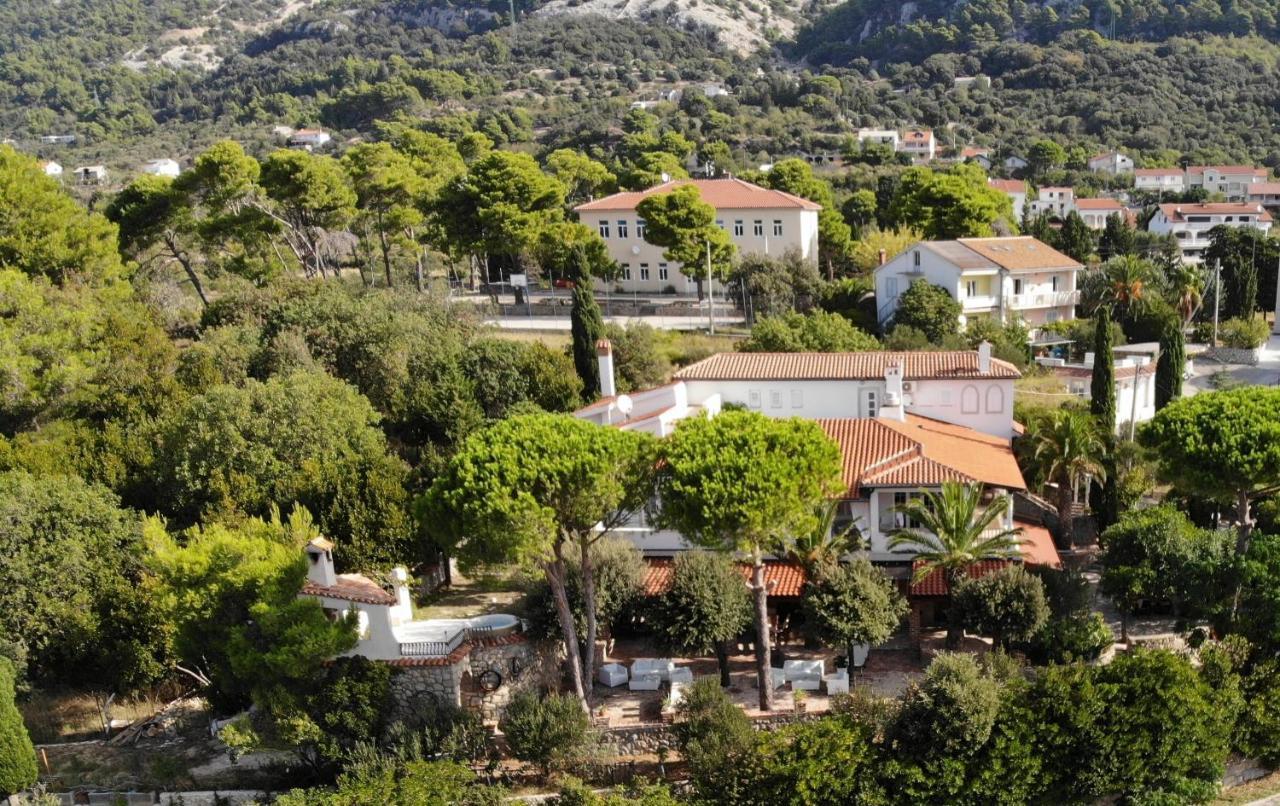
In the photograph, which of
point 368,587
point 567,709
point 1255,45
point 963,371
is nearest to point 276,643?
point 368,587

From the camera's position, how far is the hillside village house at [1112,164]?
96.9 meters

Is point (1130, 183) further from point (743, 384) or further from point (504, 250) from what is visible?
point (743, 384)

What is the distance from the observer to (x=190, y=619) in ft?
68.0

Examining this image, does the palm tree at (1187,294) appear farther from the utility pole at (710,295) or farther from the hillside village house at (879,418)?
the hillside village house at (879,418)

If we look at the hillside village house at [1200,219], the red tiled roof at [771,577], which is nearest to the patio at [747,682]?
the red tiled roof at [771,577]

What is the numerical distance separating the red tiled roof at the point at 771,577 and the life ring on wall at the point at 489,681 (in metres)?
3.49

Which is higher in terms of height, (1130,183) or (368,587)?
(1130,183)

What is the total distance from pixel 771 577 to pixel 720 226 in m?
30.2

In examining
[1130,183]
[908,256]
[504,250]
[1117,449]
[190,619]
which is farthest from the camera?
[1130,183]

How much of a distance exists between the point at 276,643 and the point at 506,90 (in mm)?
115885

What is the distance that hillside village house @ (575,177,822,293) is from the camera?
50625 millimetres

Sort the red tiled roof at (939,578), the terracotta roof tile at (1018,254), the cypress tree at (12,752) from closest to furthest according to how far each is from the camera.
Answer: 1. the cypress tree at (12,752)
2. the red tiled roof at (939,578)
3. the terracotta roof tile at (1018,254)

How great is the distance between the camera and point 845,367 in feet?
93.5

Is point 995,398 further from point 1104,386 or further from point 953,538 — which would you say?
point 953,538
